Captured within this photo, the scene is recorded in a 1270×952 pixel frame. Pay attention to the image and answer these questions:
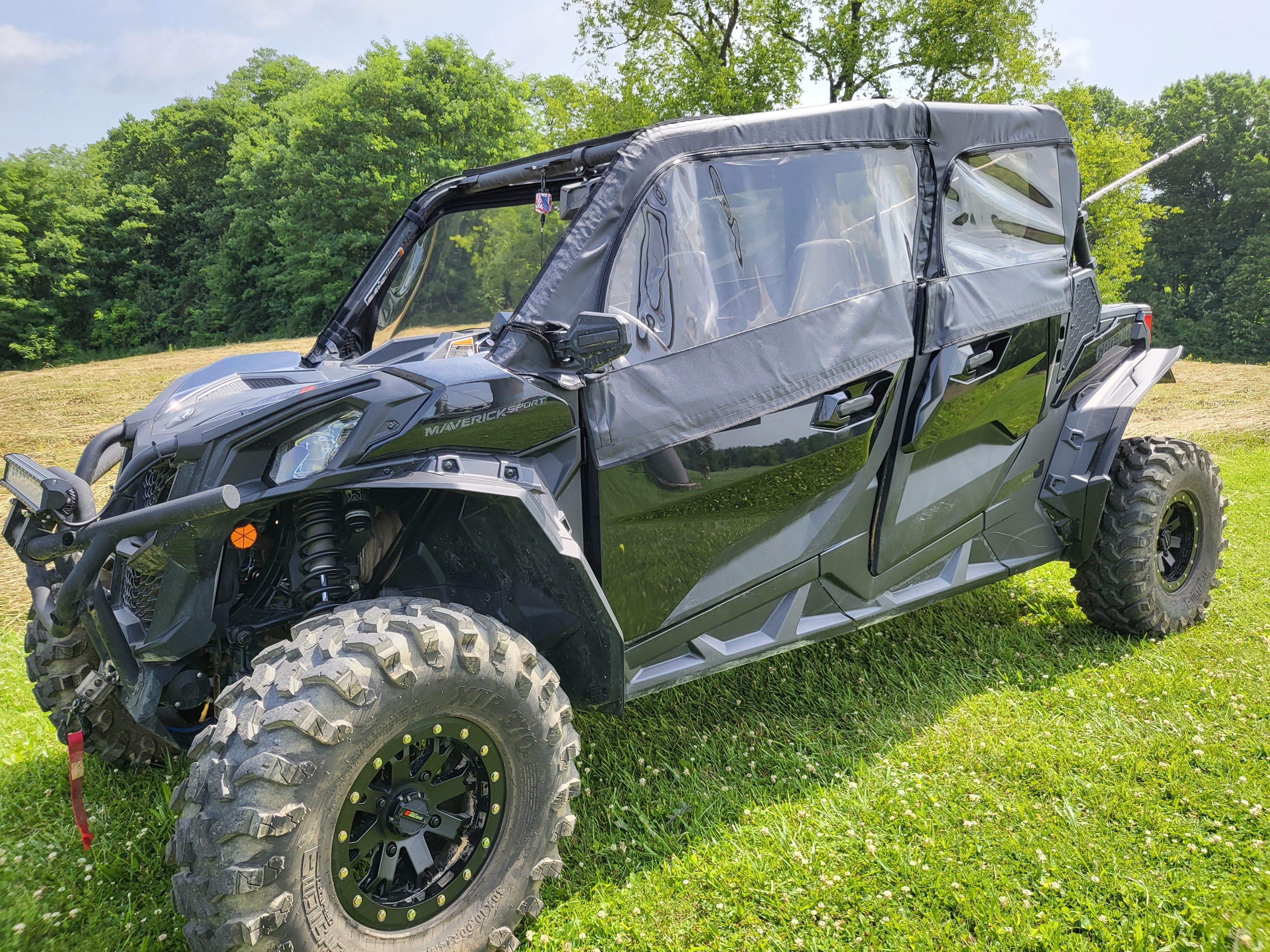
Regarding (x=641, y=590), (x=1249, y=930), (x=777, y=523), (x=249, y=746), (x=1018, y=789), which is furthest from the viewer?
(x=1018, y=789)

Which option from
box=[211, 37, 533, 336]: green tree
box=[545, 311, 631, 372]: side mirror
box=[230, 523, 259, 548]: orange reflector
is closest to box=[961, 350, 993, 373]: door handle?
box=[545, 311, 631, 372]: side mirror

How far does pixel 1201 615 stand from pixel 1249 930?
2678 millimetres

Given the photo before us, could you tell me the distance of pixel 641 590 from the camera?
2658 mm

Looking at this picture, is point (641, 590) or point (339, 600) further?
point (641, 590)

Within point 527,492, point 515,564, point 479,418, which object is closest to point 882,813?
point 515,564

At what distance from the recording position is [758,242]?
9.08ft

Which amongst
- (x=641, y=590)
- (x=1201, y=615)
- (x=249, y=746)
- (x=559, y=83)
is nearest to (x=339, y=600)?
(x=249, y=746)

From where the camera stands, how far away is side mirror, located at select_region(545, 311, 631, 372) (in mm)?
2285

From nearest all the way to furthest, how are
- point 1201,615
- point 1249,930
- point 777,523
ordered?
point 1249,930 → point 777,523 → point 1201,615

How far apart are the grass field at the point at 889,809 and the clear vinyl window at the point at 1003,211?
1959 millimetres

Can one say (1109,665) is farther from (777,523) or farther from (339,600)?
(339,600)

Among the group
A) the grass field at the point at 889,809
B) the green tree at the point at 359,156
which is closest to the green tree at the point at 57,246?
the green tree at the point at 359,156

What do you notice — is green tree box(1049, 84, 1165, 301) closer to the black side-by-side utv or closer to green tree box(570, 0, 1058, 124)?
green tree box(570, 0, 1058, 124)

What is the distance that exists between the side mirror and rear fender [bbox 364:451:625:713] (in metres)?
0.33
